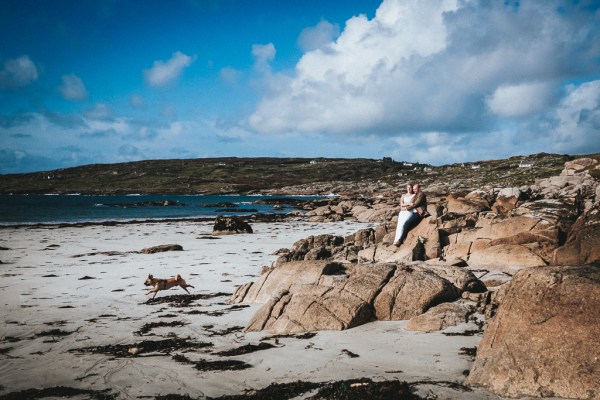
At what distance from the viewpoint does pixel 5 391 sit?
6.66 metres

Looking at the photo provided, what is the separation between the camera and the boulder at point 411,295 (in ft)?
31.1

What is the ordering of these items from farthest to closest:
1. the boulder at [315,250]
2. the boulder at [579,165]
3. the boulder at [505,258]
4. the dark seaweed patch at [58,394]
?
the boulder at [579,165]
the boulder at [315,250]
the boulder at [505,258]
the dark seaweed patch at [58,394]

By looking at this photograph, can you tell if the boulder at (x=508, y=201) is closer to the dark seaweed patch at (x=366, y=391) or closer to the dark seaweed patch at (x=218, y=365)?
the dark seaweed patch at (x=366, y=391)

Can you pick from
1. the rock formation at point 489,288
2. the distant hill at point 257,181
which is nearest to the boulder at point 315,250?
the rock formation at point 489,288

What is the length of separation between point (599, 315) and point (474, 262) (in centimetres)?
894

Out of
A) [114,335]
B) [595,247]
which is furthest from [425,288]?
[114,335]

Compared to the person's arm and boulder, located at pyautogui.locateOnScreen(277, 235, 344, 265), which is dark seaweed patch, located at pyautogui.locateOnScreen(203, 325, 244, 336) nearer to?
boulder, located at pyautogui.locateOnScreen(277, 235, 344, 265)

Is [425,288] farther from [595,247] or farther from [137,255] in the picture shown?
[137,255]

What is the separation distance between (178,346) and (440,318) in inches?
233

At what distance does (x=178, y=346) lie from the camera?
878cm

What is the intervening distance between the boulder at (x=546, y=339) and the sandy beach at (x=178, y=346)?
1.55ft

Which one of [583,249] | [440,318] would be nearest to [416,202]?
[583,249]

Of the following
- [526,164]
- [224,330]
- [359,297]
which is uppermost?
[526,164]

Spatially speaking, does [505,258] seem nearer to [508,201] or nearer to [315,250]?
[315,250]
